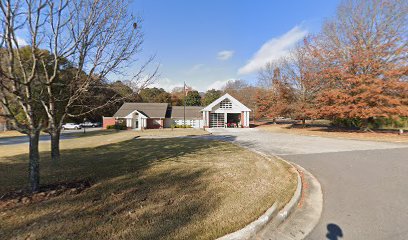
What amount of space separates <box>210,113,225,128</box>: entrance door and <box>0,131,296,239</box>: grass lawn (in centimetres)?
2659

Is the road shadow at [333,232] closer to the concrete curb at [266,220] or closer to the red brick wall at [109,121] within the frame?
the concrete curb at [266,220]

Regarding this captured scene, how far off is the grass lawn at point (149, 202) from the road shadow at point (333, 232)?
2.76 ft

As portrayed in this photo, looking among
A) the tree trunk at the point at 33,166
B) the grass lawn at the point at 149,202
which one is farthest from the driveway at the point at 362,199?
the tree trunk at the point at 33,166

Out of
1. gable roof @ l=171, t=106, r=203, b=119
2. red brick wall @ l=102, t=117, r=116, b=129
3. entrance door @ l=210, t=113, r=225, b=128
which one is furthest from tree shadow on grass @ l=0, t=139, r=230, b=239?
red brick wall @ l=102, t=117, r=116, b=129

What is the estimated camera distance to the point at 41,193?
4.25 meters

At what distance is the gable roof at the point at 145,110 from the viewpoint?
35.6m

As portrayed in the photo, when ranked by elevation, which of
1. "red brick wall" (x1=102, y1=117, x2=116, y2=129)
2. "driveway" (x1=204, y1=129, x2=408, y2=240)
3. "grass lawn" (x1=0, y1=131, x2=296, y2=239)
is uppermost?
"red brick wall" (x1=102, y1=117, x2=116, y2=129)

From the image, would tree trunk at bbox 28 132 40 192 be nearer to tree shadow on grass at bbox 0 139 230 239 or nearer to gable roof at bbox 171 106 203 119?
tree shadow on grass at bbox 0 139 230 239

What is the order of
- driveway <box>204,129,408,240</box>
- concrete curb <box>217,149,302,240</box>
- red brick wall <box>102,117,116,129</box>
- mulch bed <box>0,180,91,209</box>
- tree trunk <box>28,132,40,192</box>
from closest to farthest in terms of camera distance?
concrete curb <box>217,149,302,240</box>
driveway <box>204,129,408,240</box>
mulch bed <box>0,180,91,209</box>
tree trunk <box>28,132,40,192</box>
red brick wall <box>102,117,116,129</box>

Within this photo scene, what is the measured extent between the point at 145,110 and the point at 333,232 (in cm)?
3680

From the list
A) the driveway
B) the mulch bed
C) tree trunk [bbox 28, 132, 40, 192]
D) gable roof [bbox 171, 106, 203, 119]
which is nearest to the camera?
the driveway

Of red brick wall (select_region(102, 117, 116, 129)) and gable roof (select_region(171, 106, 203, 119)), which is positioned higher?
gable roof (select_region(171, 106, 203, 119))

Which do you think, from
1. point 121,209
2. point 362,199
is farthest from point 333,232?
point 121,209

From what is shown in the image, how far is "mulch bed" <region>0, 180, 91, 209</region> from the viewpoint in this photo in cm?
384
